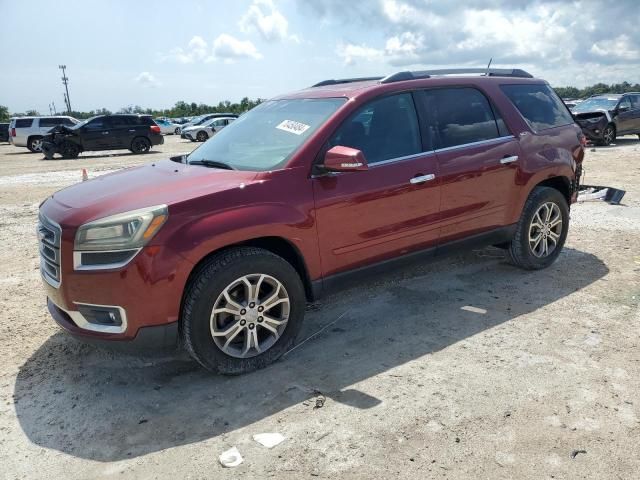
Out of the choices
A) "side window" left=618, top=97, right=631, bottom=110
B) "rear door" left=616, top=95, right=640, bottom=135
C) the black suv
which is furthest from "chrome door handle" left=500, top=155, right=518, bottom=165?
the black suv

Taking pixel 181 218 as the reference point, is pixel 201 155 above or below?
above

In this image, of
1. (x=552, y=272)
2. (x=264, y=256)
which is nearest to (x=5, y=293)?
(x=264, y=256)

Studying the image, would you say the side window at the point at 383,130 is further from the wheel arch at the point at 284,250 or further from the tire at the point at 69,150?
the tire at the point at 69,150

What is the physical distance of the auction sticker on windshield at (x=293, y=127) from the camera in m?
3.83

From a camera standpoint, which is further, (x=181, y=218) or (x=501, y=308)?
(x=501, y=308)

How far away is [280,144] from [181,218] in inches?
41.8

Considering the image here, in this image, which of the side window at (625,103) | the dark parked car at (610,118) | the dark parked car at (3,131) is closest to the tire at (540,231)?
the dark parked car at (610,118)

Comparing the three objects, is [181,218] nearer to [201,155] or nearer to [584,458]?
[201,155]

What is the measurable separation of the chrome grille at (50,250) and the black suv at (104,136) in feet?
63.5

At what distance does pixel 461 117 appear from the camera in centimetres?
453

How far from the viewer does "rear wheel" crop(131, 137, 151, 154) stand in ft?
73.4

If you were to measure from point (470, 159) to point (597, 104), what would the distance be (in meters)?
15.9

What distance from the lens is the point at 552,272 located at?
206 inches

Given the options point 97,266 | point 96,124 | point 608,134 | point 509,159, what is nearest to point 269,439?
point 97,266
